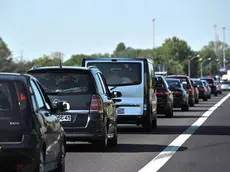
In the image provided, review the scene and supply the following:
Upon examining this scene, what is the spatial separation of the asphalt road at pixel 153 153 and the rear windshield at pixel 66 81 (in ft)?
3.80

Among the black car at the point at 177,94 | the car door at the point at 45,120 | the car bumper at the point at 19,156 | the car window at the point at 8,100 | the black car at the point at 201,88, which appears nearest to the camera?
the car bumper at the point at 19,156

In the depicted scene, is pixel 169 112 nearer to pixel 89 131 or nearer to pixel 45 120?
pixel 89 131

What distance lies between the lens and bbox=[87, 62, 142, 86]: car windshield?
23.7 meters

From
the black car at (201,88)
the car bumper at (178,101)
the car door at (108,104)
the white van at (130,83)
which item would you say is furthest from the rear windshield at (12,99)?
the black car at (201,88)

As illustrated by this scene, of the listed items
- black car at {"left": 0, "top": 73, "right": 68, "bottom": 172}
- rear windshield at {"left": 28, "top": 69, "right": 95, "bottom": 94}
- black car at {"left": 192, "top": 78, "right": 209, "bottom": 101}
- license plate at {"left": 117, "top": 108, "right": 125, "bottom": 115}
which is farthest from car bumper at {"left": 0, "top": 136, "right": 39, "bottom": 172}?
black car at {"left": 192, "top": 78, "right": 209, "bottom": 101}

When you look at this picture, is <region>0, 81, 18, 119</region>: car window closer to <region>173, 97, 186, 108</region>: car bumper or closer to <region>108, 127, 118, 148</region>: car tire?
<region>108, 127, 118, 148</region>: car tire

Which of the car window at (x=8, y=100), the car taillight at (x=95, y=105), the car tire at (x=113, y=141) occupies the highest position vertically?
the car window at (x=8, y=100)

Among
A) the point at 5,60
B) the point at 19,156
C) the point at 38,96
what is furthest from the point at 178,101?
the point at 5,60

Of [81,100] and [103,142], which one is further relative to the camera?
[103,142]

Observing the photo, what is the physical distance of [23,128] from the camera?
1023cm

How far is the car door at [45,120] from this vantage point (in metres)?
10.7

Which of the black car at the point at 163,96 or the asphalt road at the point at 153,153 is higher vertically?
the black car at the point at 163,96

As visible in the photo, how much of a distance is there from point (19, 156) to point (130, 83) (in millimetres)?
13839

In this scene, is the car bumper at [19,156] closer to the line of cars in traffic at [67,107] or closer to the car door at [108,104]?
the line of cars in traffic at [67,107]
